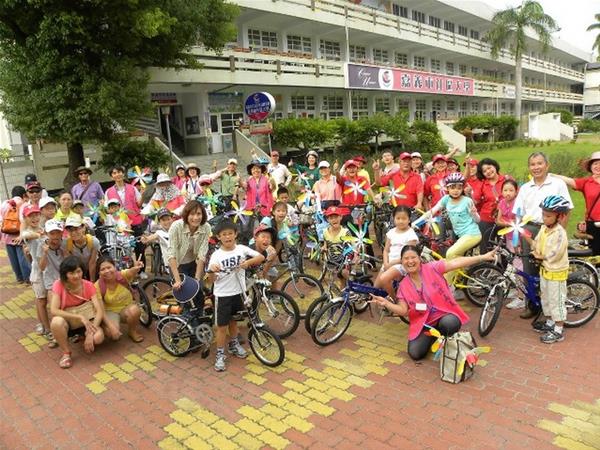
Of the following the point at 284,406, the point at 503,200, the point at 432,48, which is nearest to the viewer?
the point at 284,406

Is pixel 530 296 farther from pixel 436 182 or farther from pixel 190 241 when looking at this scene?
pixel 190 241

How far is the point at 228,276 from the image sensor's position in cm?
441

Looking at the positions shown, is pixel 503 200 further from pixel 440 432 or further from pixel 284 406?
pixel 284 406

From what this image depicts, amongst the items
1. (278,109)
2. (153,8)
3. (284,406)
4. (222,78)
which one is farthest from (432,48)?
(284,406)

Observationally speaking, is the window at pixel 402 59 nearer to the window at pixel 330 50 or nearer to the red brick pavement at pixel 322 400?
the window at pixel 330 50

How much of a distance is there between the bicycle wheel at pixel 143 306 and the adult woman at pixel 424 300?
9.60 feet

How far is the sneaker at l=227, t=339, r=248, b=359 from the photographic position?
4.77 meters

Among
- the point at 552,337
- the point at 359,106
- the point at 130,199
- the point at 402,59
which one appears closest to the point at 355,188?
the point at 552,337

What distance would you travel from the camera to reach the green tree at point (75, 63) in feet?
37.1

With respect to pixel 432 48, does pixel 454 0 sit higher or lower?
higher

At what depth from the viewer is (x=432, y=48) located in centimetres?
3338

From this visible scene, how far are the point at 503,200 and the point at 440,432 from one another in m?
3.40

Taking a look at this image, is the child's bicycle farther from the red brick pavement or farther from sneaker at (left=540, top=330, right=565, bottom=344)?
sneaker at (left=540, top=330, right=565, bottom=344)

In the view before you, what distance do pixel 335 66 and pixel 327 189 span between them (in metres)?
18.7
